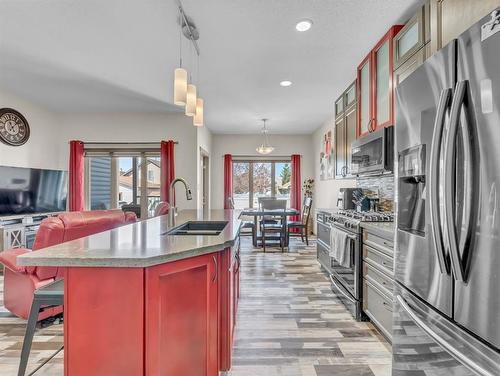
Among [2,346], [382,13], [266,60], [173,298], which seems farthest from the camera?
[266,60]

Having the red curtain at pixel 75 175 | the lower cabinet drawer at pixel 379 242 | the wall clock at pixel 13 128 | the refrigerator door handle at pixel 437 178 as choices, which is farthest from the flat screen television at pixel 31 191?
the refrigerator door handle at pixel 437 178

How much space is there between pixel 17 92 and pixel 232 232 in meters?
4.43

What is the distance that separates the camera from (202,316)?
1469 mm

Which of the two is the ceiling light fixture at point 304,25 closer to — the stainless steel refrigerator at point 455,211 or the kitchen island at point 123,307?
the stainless steel refrigerator at point 455,211

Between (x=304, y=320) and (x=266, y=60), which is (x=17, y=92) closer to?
(x=266, y=60)

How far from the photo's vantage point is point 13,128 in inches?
173

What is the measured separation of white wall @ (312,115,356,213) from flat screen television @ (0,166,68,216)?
5032mm

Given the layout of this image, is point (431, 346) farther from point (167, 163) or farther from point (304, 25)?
point (167, 163)

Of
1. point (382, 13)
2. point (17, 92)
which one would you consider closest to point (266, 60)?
point (382, 13)

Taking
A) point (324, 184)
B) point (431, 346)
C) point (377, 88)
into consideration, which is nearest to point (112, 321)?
point (431, 346)

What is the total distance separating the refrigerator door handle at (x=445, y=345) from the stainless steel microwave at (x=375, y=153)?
1.49 metres

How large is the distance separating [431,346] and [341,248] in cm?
175

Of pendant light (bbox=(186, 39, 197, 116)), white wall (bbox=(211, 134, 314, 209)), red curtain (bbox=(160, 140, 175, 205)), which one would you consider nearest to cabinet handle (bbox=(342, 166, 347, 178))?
pendant light (bbox=(186, 39, 197, 116))

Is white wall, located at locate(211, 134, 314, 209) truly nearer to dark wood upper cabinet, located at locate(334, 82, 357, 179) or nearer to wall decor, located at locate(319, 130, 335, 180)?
wall decor, located at locate(319, 130, 335, 180)
